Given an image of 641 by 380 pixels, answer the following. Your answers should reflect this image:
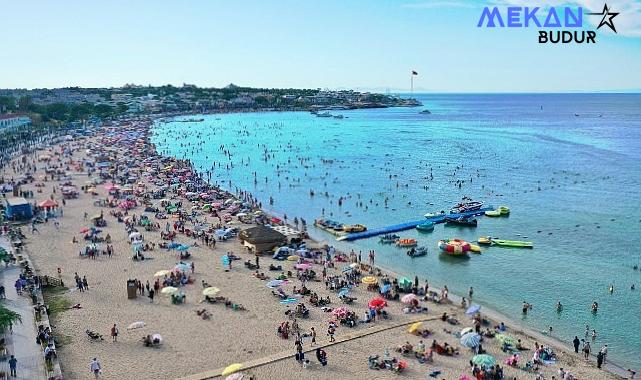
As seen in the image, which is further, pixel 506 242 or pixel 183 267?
pixel 506 242

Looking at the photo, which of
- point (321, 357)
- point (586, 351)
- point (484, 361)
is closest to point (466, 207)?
point (586, 351)

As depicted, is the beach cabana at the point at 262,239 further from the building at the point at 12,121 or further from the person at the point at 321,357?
the building at the point at 12,121

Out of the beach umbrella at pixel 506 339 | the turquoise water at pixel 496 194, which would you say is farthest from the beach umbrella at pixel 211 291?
the beach umbrella at pixel 506 339

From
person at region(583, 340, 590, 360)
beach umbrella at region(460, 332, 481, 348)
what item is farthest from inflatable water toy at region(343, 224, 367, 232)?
person at region(583, 340, 590, 360)

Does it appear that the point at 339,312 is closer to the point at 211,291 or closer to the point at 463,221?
the point at 211,291

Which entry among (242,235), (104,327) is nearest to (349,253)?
(242,235)

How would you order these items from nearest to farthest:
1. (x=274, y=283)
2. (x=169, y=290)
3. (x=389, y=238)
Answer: (x=169, y=290) → (x=274, y=283) → (x=389, y=238)

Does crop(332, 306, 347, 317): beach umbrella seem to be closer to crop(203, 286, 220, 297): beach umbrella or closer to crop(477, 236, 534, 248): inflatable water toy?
crop(203, 286, 220, 297): beach umbrella
